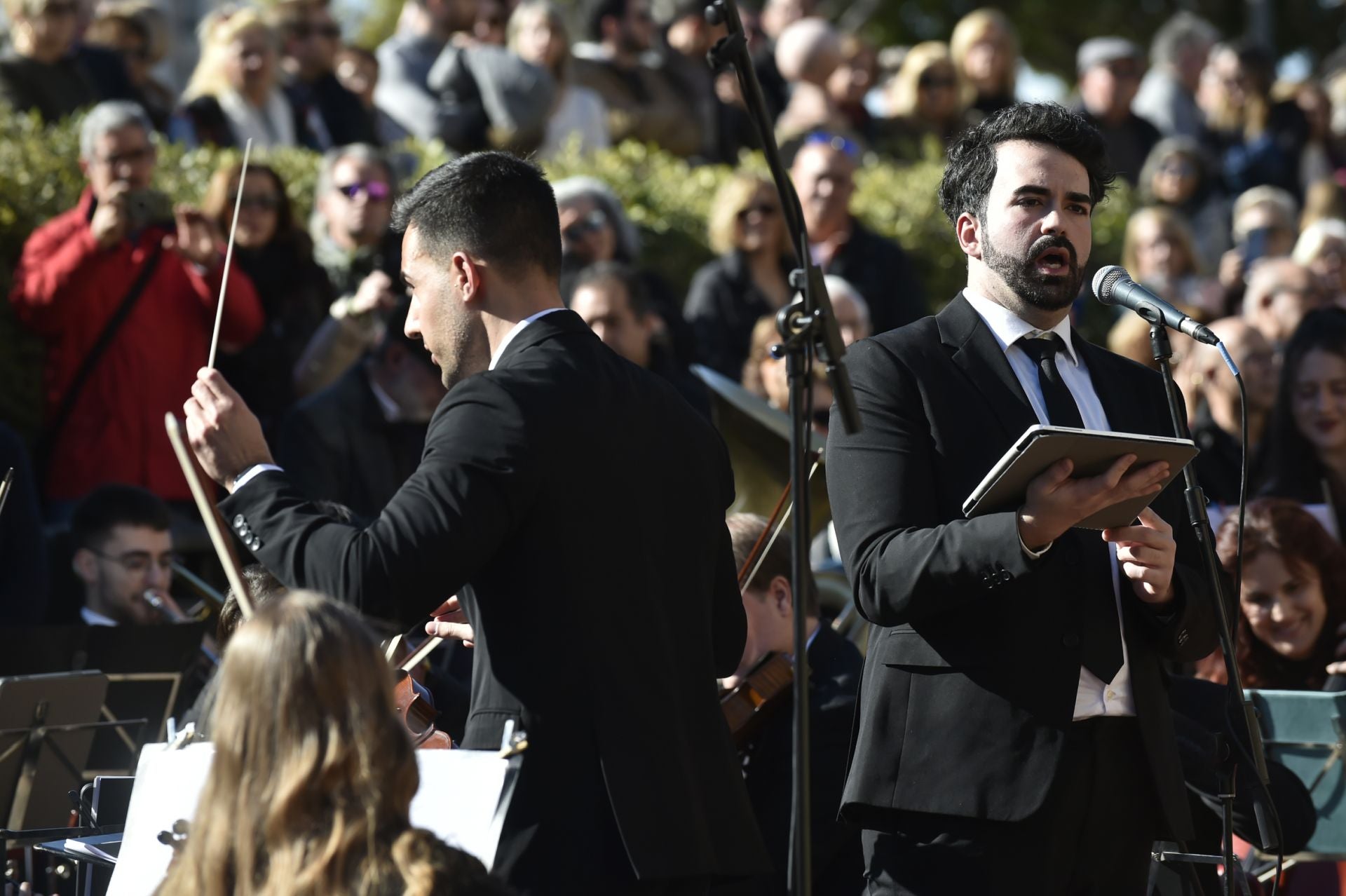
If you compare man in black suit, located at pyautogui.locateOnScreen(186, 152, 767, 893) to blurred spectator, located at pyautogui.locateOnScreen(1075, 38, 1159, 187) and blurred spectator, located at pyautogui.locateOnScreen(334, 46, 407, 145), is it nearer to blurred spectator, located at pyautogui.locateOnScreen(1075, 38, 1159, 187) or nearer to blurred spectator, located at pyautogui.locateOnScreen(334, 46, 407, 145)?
blurred spectator, located at pyautogui.locateOnScreen(334, 46, 407, 145)

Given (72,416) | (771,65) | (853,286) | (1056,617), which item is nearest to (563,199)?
(853,286)

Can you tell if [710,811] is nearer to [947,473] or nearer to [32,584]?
[947,473]

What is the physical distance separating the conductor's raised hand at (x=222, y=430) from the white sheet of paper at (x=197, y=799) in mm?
496

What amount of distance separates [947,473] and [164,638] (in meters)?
2.83

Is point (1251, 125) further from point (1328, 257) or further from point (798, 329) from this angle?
point (798, 329)

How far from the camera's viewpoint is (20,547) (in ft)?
20.4

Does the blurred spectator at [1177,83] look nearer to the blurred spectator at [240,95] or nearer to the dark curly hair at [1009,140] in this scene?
the blurred spectator at [240,95]

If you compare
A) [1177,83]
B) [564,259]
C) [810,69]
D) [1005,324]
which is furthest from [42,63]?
[1177,83]

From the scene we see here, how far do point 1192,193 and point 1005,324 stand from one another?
8098mm

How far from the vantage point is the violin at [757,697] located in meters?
5.01

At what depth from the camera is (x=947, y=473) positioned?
3.83 m

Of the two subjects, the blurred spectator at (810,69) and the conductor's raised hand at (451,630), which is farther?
the blurred spectator at (810,69)

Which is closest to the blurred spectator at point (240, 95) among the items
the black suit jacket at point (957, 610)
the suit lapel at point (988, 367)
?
the suit lapel at point (988, 367)

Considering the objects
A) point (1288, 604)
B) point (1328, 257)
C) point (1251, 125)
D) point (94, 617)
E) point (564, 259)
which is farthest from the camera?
point (1251, 125)
